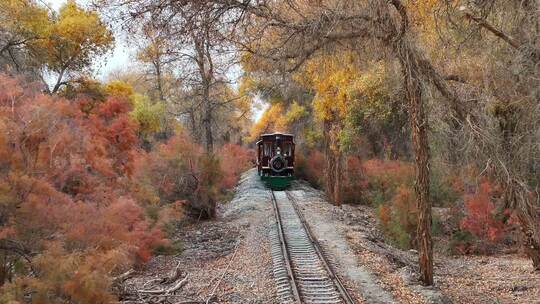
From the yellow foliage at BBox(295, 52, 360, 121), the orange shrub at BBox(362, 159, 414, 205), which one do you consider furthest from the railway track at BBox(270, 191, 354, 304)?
the orange shrub at BBox(362, 159, 414, 205)

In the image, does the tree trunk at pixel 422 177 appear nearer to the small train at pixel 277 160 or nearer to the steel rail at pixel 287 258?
the steel rail at pixel 287 258

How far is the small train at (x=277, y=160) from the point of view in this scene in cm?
3328

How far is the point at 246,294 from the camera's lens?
10844 millimetres

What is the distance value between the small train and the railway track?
13686 mm

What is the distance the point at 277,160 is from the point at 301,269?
21.0m

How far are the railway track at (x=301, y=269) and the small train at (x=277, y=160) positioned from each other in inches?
539

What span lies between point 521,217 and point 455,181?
10.5 m

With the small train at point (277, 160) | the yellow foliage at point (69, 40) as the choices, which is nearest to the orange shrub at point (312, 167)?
the small train at point (277, 160)

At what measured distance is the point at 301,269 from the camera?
41.4 ft

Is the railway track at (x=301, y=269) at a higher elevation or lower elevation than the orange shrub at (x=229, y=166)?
lower

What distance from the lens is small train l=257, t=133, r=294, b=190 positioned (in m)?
33.3

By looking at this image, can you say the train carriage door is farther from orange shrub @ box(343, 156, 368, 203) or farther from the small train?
orange shrub @ box(343, 156, 368, 203)

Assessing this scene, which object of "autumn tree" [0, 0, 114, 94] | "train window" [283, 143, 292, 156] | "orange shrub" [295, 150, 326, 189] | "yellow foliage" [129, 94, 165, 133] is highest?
"autumn tree" [0, 0, 114, 94]

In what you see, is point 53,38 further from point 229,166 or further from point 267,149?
point 267,149
